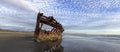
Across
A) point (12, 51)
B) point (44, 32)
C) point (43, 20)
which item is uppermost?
point (43, 20)

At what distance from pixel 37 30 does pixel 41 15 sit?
6.36 ft

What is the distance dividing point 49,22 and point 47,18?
2.53ft

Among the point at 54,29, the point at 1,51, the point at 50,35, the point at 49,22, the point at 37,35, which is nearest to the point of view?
the point at 1,51

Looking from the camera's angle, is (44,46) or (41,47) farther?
(44,46)

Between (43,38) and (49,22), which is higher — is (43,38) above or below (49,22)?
below

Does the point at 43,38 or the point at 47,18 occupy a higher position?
the point at 47,18

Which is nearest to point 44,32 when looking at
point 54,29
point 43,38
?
point 43,38

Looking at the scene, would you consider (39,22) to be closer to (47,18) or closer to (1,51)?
(47,18)

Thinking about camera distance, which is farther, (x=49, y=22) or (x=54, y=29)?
(x=54, y=29)

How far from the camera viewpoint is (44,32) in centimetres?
2155

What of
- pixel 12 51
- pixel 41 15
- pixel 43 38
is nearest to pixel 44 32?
pixel 43 38

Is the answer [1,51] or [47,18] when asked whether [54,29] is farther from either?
[1,51]

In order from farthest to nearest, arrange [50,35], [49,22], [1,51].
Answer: [50,35] < [49,22] < [1,51]

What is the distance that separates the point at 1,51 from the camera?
11.3m
